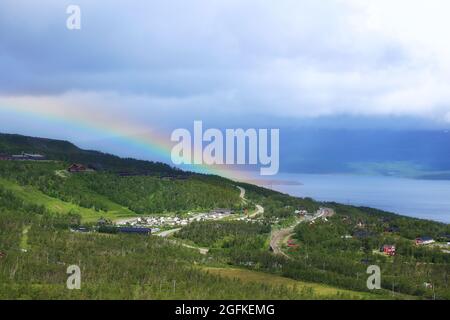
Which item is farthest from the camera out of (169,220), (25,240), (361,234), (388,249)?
(169,220)

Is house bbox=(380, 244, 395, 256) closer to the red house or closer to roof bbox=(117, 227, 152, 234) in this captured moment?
roof bbox=(117, 227, 152, 234)

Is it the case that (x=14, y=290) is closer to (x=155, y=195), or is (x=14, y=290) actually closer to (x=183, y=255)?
(x=183, y=255)

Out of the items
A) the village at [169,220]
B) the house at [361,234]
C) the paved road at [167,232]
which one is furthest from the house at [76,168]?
the house at [361,234]

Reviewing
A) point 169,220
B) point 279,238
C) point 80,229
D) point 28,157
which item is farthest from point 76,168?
point 279,238

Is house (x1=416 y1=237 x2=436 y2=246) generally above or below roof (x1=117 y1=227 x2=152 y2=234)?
below

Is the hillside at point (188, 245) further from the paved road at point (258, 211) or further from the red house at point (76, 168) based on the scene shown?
the red house at point (76, 168)

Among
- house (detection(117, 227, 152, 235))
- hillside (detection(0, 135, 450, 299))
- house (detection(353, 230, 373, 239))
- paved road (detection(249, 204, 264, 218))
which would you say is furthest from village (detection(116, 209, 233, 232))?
house (detection(353, 230, 373, 239))

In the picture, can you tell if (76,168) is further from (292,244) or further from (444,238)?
(444,238)
